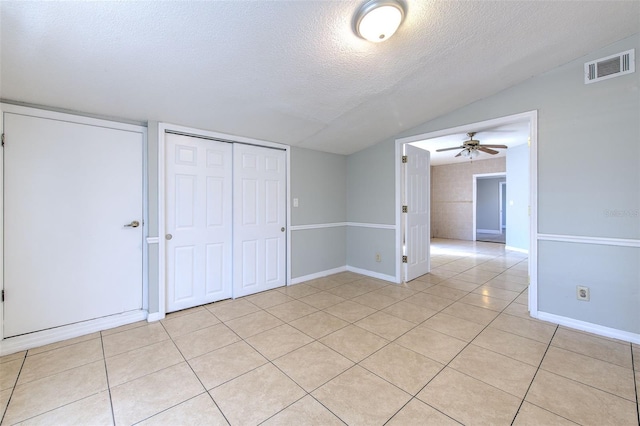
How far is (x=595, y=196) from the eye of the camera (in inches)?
94.0

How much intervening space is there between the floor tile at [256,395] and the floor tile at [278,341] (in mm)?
248

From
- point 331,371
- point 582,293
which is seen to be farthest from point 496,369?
point 582,293

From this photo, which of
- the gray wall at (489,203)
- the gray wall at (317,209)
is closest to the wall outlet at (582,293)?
the gray wall at (317,209)

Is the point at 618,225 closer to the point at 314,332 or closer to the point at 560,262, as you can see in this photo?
the point at 560,262

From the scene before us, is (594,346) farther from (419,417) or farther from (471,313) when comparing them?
(419,417)

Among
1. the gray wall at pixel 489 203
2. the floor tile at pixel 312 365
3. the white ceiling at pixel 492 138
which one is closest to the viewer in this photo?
the floor tile at pixel 312 365

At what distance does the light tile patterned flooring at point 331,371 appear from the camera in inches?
57.7

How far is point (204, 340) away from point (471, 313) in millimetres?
2697

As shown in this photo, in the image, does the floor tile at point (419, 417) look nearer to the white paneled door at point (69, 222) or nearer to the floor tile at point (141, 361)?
the floor tile at point (141, 361)

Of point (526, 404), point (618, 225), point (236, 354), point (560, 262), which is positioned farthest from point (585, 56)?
point (236, 354)

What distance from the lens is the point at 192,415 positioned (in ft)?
4.76

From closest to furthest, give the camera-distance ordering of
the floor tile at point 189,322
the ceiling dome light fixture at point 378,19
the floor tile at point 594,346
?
the ceiling dome light fixture at point 378,19
the floor tile at point 594,346
the floor tile at point 189,322

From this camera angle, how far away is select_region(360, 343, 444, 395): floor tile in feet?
5.63

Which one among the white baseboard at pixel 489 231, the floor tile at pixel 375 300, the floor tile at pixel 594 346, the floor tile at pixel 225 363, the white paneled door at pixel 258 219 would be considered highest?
the white paneled door at pixel 258 219
